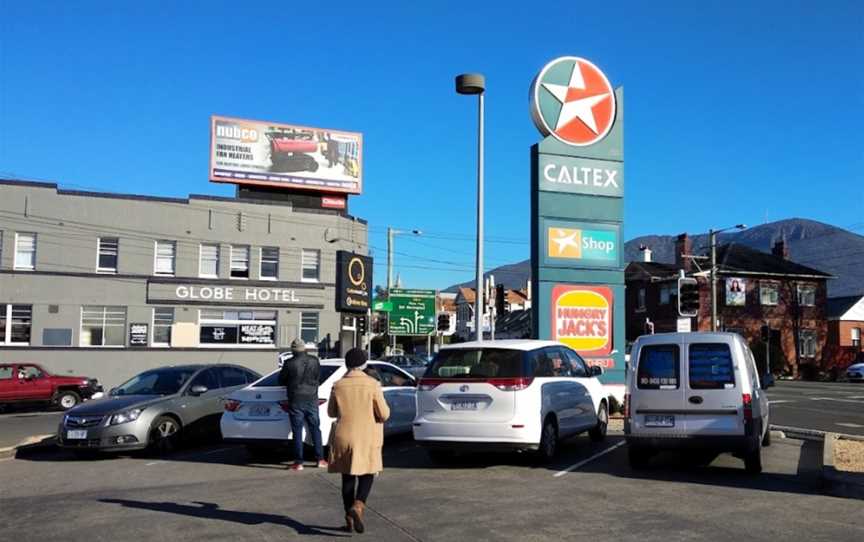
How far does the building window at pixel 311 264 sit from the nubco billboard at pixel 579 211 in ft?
78.0

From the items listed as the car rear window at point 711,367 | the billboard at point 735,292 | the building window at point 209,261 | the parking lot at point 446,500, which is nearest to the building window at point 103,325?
the building window at point 209,261

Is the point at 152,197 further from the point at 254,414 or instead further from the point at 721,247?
the point at 721,247

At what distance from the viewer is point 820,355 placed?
58.0m

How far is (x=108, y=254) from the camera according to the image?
36406 mm

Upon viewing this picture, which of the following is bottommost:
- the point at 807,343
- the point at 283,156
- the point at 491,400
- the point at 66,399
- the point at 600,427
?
the point at 66,399

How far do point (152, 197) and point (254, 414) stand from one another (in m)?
28.1

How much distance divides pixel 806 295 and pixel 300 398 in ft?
183

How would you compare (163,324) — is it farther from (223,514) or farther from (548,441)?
(223,514)

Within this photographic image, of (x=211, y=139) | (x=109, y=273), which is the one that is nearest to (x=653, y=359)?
(x=109, y=273)

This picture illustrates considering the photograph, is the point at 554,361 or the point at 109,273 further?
the point at 109,273

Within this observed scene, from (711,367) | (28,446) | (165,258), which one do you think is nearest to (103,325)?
(165,258)

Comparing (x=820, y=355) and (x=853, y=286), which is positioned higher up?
(x=853, y=286)

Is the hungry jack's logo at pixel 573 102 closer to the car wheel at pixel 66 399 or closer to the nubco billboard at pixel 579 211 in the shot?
the nubco billboard at pixel 579 211

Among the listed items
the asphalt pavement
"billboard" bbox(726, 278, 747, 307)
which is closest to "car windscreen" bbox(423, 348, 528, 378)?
the asphalt pavement
